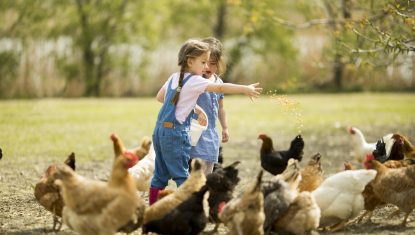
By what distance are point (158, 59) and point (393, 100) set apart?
9786mm

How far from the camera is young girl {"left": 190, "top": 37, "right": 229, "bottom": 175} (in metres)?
8.05

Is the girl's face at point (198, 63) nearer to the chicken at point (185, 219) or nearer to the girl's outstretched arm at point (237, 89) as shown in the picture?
the girl's outstretched arm at point (237, 89)

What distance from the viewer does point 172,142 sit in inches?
295

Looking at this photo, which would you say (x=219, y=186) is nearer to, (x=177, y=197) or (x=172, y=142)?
(x=177, y=197)

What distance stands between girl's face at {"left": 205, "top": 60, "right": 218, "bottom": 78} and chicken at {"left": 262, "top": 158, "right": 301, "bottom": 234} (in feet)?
6.31

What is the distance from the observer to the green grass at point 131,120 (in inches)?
553

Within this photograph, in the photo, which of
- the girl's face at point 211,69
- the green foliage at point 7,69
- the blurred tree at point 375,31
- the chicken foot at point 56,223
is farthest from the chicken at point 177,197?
the green foliage at point 7,69

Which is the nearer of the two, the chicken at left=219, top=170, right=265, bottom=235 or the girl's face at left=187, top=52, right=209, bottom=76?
the chicken at left=219, top=170, right=265, bottom=235

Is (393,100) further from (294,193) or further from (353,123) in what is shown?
(294,193)

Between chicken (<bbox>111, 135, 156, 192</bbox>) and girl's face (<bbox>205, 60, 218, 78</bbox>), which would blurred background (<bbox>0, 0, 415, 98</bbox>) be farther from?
girl's face (<bbox>205, 60, 218, 78</bbox>)

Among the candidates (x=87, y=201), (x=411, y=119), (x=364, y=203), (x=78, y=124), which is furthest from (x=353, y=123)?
(x=87, y=201)

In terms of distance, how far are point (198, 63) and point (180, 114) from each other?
0.55m

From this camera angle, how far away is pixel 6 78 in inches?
1041

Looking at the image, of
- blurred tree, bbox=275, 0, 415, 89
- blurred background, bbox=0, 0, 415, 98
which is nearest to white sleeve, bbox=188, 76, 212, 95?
blurred tree, bbox=275, 0, 415, 89
